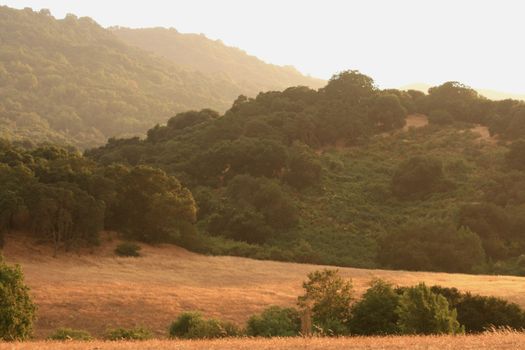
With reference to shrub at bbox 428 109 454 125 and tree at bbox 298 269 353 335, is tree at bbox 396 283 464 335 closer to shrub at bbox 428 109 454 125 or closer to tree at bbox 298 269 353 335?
tree at bbox 298 269 353 335

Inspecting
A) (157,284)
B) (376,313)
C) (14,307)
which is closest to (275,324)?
(376,313)

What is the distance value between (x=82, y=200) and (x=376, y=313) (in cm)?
2322

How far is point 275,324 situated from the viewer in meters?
24.5

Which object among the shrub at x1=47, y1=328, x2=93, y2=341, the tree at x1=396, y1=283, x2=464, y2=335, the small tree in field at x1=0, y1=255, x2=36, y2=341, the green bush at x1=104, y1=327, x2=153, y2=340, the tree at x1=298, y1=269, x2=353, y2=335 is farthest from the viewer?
the tree at x1=298, y1=269, x2=353, y2=335

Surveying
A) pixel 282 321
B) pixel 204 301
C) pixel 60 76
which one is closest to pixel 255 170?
pixel 204 301

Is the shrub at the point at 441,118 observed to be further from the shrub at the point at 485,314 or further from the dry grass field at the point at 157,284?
the shrub at the point at 485,314

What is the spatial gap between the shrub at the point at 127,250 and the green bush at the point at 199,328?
16.1m

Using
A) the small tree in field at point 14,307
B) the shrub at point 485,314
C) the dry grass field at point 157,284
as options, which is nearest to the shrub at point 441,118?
the dry grass field at point 157,284

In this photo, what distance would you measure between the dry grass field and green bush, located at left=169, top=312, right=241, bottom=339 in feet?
3.90

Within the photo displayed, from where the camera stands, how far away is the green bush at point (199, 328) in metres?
23.6

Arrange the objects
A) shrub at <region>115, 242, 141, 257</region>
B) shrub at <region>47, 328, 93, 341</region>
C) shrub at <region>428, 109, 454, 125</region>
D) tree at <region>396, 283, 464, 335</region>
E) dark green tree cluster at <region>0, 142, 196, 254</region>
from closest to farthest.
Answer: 1. tree at <region>396, 283, 464, 335</region>
2. shrub at <region>47, 328, 93, 341</region>
3. dark green tree cluster at <region>0, 142, 196, 254</region>
4. shrub at <region>115, 242, 141, 257</region>
5. shrub at <region>428, 109, 454, 125</region>

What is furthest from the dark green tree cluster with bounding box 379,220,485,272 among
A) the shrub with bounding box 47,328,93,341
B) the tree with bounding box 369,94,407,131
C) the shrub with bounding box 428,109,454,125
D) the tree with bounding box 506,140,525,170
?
the shrub with bounding box 428,109,454,125

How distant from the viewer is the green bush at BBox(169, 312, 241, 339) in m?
23.6

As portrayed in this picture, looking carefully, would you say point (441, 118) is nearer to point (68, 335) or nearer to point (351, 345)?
point (68, 335)
